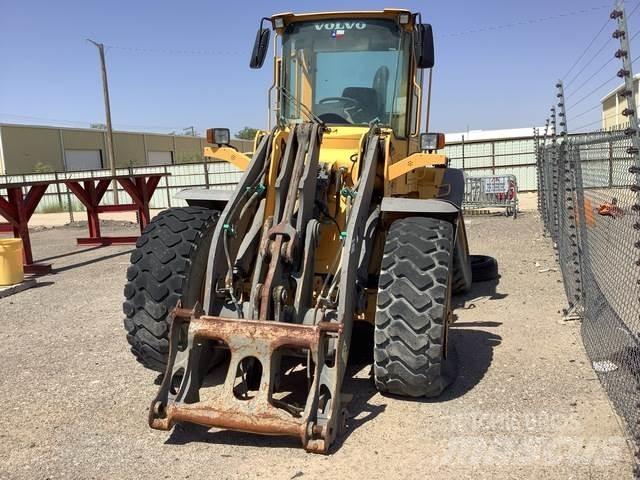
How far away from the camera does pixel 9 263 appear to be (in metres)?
8.02

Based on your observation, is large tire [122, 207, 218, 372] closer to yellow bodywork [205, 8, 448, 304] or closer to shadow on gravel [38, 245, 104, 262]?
yellow bodywork [205, 8, 448, 304]

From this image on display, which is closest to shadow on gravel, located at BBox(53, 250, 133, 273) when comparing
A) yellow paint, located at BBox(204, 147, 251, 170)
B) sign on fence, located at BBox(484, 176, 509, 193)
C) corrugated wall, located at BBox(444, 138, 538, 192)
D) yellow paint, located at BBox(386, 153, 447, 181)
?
yellow paint, located at BBox(204, 147, 251, 170)

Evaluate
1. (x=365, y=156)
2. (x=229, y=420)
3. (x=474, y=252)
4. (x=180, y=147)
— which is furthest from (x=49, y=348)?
(x=180, y=147)

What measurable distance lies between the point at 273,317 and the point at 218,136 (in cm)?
200

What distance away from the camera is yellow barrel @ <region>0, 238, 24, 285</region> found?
26.2 ft

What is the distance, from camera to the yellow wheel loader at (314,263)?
3.43m

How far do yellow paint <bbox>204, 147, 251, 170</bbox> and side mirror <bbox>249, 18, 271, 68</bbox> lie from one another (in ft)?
3.11

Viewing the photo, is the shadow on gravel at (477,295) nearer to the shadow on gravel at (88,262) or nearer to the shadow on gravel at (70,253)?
the shadow on gravel at (88,262)

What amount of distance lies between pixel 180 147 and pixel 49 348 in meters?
42.4

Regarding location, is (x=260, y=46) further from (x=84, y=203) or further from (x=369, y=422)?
(x=84, y=203)

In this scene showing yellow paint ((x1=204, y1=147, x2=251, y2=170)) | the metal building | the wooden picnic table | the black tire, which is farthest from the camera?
the metal building

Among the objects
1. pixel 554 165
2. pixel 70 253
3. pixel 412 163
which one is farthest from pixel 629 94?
pixel 70 253

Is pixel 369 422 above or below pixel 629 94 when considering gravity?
below

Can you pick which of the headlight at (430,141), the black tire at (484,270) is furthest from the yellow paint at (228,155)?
the black tire at (484,270)
